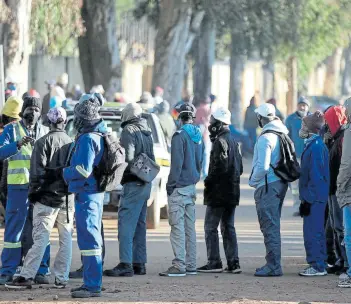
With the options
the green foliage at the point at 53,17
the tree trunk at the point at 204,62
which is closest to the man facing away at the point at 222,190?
the green foliage at the point at 53,17

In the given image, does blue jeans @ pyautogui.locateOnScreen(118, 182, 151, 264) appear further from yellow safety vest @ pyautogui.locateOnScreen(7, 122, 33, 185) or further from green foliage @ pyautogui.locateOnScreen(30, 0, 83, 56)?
green foliage @ pyautogui.locateOnScreen(30, 0, 83, 56)

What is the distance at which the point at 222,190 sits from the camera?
14289mm

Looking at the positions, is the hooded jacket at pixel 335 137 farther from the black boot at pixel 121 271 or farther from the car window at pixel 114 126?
the car window at pixel 114 126

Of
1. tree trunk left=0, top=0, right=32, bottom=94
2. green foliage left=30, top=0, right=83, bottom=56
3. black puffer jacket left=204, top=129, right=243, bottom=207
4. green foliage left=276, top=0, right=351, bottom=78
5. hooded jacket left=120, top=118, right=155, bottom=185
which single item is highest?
green foliage left=276, top=0, right=351, bottom=78

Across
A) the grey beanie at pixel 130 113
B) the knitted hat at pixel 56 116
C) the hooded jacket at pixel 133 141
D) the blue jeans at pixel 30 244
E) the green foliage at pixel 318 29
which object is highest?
the green foliage at pixel 318 29

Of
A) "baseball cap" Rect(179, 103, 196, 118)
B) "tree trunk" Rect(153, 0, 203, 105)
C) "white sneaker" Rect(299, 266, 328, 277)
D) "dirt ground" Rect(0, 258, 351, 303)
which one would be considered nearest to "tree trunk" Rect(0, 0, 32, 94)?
"baseball cap" Rect(179, 103, 196, 118)

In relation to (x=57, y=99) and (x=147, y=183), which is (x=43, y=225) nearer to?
(x=147, y=183)

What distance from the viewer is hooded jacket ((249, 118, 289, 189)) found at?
1380cm

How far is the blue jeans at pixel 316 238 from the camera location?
46.2 ft

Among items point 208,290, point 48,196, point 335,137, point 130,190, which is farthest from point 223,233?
point 48,196

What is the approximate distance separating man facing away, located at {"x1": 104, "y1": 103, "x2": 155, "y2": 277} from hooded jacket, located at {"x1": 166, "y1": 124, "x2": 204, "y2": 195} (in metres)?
0.27

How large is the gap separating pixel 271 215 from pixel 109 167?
2.76m

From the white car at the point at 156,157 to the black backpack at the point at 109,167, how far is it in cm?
624

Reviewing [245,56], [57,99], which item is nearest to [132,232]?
[57,99]
